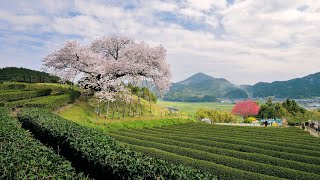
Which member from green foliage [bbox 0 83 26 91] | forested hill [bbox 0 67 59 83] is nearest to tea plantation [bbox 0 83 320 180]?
green foliage [bbox 0 83 26 91]

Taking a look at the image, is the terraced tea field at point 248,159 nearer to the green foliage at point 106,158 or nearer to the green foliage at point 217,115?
the green foliage at point 106,158

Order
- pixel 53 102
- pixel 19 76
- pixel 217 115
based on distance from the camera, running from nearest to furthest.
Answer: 1. pixel 53 102
2. pixel 19 76
3. pixel 217 115

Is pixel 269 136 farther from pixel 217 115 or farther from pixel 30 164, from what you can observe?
pixel 217 115

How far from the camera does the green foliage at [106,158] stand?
28.7 feet

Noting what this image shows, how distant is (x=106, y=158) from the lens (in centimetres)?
1061

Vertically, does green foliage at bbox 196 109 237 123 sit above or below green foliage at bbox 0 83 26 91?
below

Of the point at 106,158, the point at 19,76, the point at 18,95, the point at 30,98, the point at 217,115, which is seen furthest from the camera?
the point at 217,115

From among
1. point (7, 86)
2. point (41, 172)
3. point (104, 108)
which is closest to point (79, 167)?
point (41, 172)

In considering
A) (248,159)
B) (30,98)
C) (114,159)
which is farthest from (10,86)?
(114,159)

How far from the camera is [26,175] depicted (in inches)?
291

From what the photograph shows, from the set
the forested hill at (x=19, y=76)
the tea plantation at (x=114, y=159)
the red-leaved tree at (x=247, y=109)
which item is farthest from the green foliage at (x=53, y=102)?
the red-leaved tree at (x=247, y=109)

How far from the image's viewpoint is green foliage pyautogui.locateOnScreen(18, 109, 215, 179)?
28.7 ft

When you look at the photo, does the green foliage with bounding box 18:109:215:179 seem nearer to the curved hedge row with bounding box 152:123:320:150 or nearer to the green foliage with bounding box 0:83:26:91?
the curved hedge row with bounding box 152:123:320:150

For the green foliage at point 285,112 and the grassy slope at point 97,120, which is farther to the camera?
the green foliage at point 285,112
